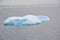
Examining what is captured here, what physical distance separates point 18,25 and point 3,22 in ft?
0.81

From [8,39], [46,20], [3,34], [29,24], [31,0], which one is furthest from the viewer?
[31,0]

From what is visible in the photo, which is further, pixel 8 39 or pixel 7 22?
pixel 7 22

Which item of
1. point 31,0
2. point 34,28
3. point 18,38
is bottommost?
point 18,38

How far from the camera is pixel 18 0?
183 inches

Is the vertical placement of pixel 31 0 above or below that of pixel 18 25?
above

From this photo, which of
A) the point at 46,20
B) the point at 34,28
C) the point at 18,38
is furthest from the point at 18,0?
the point at 18,38

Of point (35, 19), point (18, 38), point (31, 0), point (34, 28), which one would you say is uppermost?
point (31, 0)

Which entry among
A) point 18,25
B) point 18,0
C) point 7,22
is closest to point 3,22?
point 7,22

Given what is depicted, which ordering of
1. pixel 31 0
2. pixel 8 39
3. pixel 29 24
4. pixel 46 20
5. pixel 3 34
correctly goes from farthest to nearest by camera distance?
pixel 31 0, pixel 46 20, pixel 29 24, pixel 3 34, pixel 8 39

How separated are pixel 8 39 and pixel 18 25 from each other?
470 mm

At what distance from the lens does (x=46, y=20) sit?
2434mm

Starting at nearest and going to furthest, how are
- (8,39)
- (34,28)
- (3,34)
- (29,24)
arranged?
(8,39), (3,34), (34,28), (29,24)

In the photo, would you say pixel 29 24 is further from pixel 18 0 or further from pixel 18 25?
pixel 18 0

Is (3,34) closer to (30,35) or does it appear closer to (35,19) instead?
(30,35)
